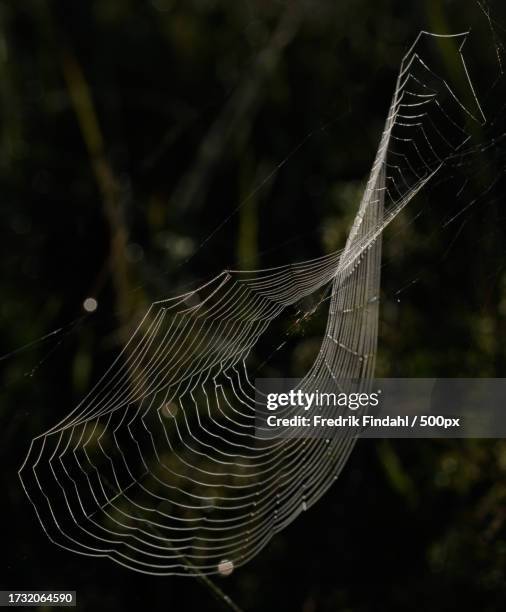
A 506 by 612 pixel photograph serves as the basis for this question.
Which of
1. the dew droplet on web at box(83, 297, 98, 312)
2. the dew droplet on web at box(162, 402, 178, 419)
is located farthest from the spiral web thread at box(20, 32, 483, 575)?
the dew droplet on web at box(83, 297, 98, 312)

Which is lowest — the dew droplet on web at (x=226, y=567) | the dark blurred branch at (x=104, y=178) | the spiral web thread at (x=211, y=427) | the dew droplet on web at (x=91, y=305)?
the dew droplet on web at (x=226, y=567)

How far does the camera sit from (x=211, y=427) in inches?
81.1

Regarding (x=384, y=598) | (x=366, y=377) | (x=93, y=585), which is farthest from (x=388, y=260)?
(x=93, y=585)

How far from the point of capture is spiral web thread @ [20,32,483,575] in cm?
187

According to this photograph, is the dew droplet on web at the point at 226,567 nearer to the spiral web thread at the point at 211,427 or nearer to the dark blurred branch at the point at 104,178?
the spiral web thread at the point at 211,427

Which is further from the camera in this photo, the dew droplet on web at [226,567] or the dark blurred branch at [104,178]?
the dark blurred branch at [104,178]

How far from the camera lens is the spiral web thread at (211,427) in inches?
73.4

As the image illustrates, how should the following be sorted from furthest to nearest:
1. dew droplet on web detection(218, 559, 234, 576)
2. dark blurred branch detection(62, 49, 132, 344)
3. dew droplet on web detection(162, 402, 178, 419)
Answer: dark blurred branch detection(62, 49, 132, 344)
dew droplet on web detection(162, 402, 178, 419)
dew droplet on web detection(218, 559, 234, 576)

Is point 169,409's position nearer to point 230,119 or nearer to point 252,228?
point 252,228

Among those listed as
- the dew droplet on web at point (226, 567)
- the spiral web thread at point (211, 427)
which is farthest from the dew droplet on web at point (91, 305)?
the dew droplet on web at point (226, 567)

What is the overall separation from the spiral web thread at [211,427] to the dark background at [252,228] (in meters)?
0.05

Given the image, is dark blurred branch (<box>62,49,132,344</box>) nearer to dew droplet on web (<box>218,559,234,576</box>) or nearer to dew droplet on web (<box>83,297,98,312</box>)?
dew droplet on web (<box>83,297,98,312</box>)

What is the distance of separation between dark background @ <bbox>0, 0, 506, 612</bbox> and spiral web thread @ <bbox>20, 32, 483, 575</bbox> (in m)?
0.05

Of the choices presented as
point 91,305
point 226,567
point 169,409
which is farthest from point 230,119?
point 226,567
